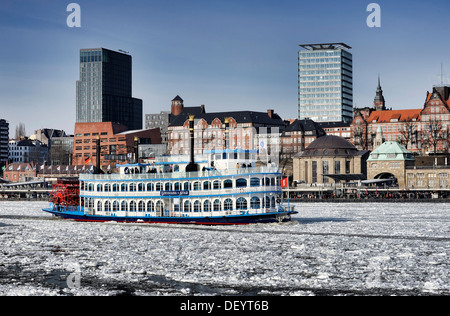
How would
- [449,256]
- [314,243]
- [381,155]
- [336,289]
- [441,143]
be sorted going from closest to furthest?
1. [336,289]
2. [449,256]
3. [314,243]
4. [381,155]
5. [441,143]

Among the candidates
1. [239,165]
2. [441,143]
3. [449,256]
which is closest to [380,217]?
[239,165]

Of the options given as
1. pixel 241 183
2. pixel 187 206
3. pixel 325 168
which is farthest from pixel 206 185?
pixel 325 168

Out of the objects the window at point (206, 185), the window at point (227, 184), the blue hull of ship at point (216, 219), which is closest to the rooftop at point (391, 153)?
the blue hull of ship at point (216, 219)

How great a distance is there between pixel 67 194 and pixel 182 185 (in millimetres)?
21307

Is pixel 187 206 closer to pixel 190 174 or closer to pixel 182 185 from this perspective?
pixel 182 185

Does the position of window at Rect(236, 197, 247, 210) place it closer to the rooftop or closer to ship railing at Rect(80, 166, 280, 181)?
ship railing at Rect(80, 166, 280, 181)

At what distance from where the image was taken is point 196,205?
6881cm

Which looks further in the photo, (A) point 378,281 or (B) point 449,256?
(B) point 449,256

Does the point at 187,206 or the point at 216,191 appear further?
the point at 187,206

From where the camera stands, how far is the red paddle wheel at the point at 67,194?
8388cm
